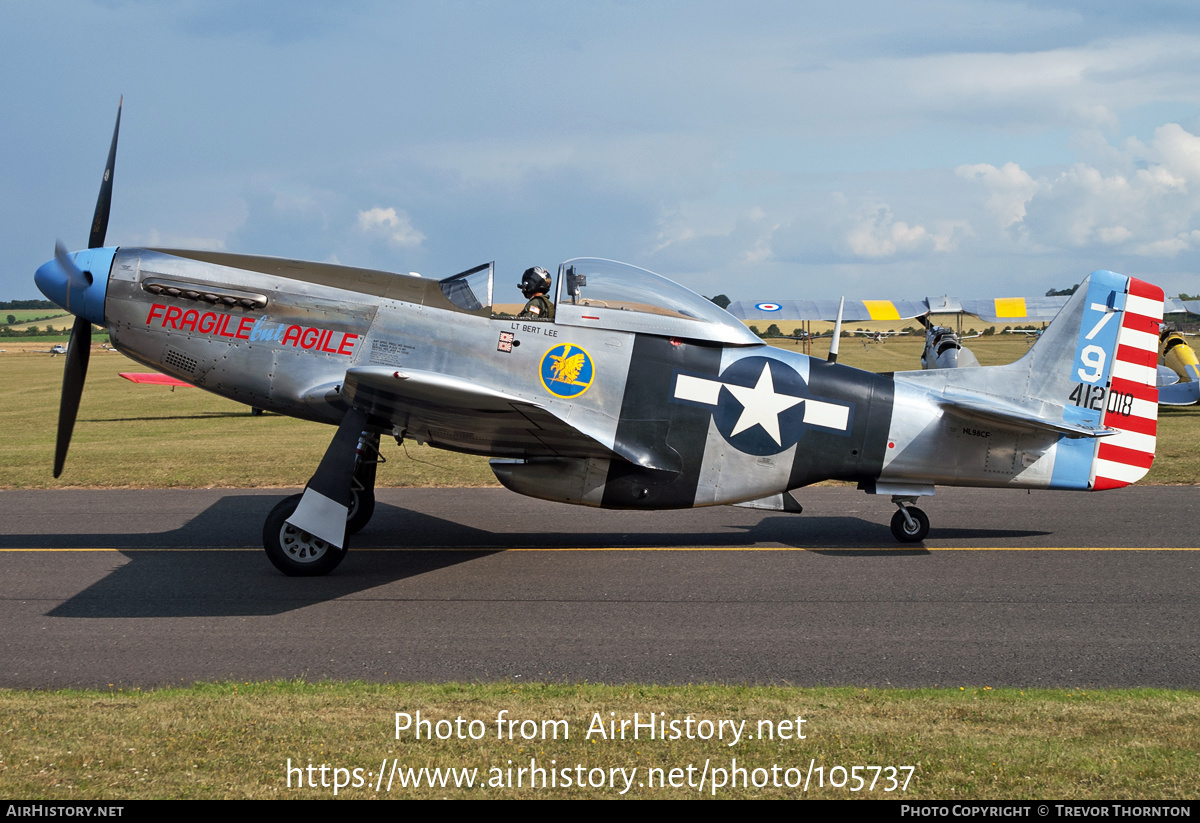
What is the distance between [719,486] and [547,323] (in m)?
2.22

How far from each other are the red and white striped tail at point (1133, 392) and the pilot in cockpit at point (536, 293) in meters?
5.70

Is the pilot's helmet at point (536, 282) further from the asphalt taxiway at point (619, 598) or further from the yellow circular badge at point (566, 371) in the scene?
the asphalt taxiway at point (619, 598)

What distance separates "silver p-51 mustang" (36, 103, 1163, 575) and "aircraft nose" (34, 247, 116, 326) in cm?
2

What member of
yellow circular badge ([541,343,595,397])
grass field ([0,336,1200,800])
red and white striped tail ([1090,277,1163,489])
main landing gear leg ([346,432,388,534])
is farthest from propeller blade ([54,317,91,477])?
red and white striped tail ([1090,277,1163,489])

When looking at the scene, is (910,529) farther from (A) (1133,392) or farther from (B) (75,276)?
(B) (75,276)

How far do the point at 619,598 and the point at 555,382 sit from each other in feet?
6.62

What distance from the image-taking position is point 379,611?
6.90 metres

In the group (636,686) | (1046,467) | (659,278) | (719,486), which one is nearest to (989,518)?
(1046,467)

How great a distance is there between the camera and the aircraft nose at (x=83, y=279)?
316 inches

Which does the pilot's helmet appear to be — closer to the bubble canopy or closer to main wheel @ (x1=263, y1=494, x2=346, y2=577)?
the bubble canopy

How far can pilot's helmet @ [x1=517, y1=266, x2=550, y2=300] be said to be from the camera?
8.18m

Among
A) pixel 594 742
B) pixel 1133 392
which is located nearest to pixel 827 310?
pixel 1133 392

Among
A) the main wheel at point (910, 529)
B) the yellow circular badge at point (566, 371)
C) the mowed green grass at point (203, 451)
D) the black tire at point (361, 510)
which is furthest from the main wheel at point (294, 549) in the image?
the main wheel at point (910, 529)

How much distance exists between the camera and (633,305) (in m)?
8.03
